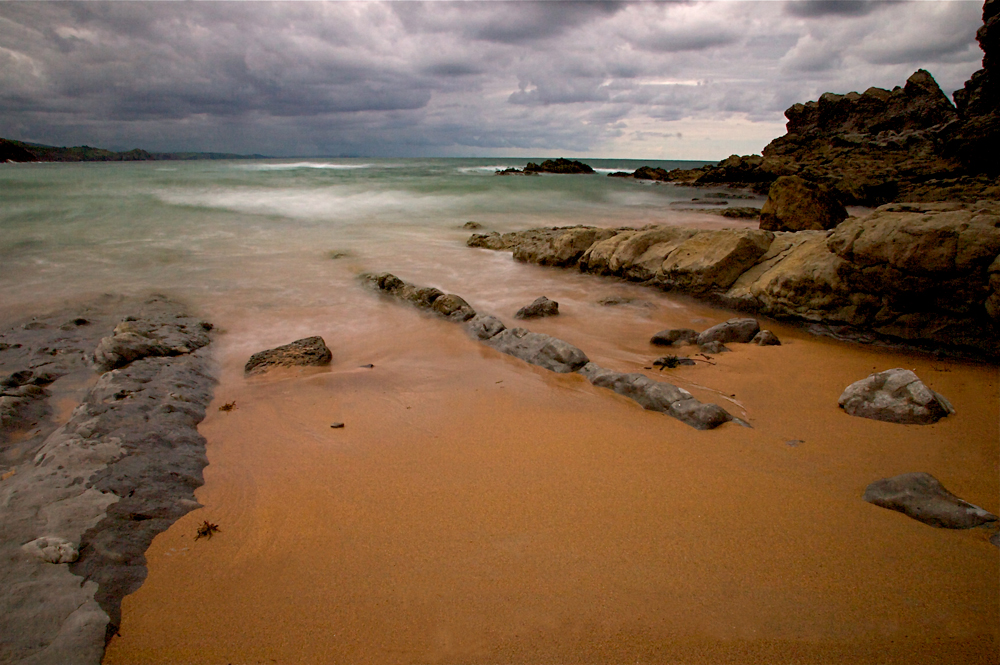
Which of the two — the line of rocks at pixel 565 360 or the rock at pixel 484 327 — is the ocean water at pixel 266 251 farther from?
the rock at pixel 484 327

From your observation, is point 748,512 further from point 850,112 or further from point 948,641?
point 850,112

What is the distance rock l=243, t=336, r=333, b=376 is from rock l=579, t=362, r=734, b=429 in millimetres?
2918

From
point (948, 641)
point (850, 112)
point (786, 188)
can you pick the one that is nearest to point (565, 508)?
point (948, 641)

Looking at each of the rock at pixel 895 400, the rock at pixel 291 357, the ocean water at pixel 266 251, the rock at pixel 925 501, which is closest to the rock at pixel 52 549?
the rock at pixel 291 357

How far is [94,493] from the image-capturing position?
2.65 metres

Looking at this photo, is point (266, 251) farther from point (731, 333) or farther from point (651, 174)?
point (651, 174)

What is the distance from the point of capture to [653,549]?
2352 millimetres

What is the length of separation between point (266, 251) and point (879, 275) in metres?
12.4

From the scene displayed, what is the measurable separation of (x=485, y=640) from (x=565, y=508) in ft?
2.99

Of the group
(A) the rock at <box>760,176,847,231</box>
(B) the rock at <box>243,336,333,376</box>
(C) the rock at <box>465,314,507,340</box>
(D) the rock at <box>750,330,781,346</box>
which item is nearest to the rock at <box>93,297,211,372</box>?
(B) the rock at <box>243,336,333,376</box>

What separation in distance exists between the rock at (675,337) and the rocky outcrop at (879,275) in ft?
5.49

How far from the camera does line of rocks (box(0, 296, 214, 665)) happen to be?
6.19ft

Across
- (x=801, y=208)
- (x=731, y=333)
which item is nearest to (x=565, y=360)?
(x=731, y=333)

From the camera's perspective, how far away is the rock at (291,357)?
16.3ft
